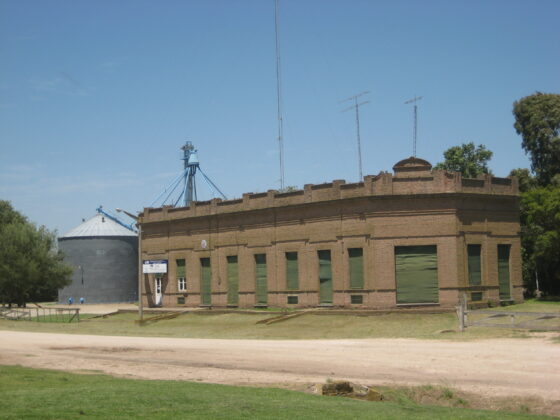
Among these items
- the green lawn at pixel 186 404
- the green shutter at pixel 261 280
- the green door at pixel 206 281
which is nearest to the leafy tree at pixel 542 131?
the green shutter at pixel 261 280

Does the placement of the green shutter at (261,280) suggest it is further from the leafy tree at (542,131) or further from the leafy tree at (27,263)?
the leafy tree at (542,131)

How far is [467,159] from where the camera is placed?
205 ft

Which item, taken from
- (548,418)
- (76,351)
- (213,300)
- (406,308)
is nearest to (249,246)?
(213,300)

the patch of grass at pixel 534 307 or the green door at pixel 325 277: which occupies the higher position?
the green door at pixel 325 277

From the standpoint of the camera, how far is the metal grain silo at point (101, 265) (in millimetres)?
76000

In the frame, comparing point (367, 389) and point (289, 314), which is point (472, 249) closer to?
point (289, 314)

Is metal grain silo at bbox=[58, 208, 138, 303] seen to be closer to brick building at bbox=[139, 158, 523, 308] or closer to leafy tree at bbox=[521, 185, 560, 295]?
brick building at bbox=[139, 158, 523, 308]

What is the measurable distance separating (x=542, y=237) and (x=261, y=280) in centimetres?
1865

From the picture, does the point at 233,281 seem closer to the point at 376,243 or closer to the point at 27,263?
the point at 376,243

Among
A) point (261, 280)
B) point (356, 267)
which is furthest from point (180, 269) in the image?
point (356, 267)

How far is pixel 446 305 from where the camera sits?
1510 inches

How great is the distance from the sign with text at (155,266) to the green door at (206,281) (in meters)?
3.83

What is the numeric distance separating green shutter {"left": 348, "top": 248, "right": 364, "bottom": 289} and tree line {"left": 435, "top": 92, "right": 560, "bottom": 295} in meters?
12.6

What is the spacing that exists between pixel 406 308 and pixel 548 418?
25653 mm
